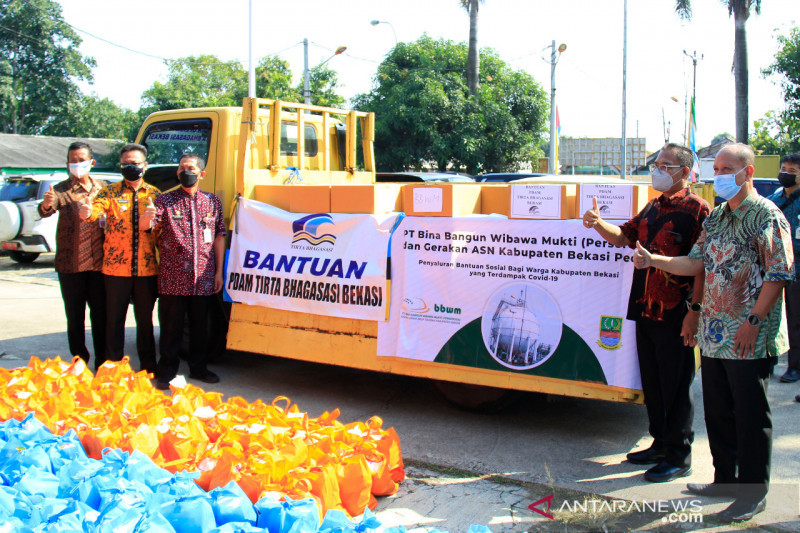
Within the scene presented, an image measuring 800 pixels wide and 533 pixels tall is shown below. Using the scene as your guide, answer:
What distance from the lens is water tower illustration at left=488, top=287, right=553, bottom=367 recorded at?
4.40 meters

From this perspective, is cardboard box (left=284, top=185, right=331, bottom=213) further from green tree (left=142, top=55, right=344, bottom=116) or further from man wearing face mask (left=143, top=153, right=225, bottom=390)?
green tree (left=142, top=55, right=344, bottom=116)

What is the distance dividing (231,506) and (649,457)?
2627 mm

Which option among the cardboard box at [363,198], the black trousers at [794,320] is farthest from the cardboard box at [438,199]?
the black trousers at [794,320]

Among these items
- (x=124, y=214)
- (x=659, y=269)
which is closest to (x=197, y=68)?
(x=124, y=214)

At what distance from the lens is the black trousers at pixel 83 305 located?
5668 mm

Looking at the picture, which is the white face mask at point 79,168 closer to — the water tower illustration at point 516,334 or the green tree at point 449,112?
the water tower illustration at point 516,334

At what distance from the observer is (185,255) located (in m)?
5.39

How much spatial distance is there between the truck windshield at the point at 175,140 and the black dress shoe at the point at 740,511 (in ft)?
15.9

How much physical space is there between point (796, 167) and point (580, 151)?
50.4 meters

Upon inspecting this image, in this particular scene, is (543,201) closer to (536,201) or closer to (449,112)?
(536,201)

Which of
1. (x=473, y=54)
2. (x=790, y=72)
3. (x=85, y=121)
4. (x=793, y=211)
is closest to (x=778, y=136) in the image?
(x=790, y=72)

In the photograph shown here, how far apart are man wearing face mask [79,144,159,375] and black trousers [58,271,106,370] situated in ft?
0.79

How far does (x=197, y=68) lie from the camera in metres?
45.2

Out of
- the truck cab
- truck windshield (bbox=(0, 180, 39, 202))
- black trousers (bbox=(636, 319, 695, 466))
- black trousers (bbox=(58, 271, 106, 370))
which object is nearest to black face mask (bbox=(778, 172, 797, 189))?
black trousers (bbox=(636, 319, 695, 466))
